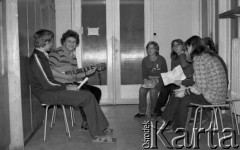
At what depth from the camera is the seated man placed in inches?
143

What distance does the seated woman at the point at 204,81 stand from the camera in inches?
141

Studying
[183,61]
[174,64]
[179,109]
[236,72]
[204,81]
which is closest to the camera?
[204,81]

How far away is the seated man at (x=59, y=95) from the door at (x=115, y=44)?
281cm

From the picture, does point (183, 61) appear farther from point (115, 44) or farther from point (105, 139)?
point (115, 44)

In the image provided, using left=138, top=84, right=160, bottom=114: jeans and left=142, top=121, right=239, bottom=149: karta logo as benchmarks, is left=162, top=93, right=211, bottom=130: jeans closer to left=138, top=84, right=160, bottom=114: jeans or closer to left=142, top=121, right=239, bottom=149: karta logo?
left=142, top=121, right=239, bottom=149: karta logo

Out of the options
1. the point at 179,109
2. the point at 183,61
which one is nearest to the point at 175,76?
the point at 179,109

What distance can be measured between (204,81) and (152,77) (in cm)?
171

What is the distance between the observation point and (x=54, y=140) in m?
3.84

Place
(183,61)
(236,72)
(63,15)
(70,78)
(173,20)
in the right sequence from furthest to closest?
1. (173,20)
2. (63,15)
3. (183,61)
4. (236,72)
5. (70,78)

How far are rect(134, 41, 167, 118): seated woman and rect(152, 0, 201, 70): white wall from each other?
1.39 m

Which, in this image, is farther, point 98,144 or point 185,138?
point 185,138

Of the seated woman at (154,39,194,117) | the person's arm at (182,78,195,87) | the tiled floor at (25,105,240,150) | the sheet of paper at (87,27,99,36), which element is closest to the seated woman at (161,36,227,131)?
the tiled floor at (25,105,240,150)

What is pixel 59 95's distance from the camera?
3.70 metres

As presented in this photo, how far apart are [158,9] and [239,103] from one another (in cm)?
287
